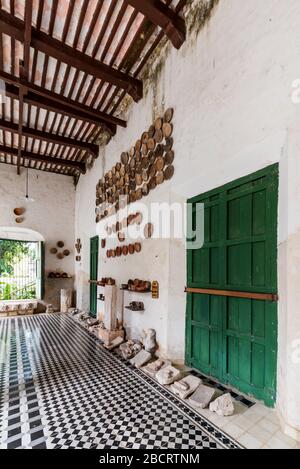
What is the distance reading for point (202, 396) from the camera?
8.03 ft

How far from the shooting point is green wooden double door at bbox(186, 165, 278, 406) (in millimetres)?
2355

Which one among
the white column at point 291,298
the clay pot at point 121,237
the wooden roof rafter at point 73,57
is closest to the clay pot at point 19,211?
the wooden roof rafter at point 73,57

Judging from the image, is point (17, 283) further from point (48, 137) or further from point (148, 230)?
point (148, 230)

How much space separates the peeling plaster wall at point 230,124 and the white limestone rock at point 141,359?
0.27 m

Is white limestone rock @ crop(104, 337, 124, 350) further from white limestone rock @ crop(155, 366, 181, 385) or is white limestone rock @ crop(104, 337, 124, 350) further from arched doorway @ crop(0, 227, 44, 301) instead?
arched doorway @ crop(0, 227, 44, 301)

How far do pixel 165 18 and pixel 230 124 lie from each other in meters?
2.01

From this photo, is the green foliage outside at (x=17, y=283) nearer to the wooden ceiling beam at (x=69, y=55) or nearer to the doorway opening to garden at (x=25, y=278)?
the doorway opening to garden at (x=25, y=278)

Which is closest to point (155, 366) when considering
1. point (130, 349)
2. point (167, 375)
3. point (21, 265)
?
point (167, 375)

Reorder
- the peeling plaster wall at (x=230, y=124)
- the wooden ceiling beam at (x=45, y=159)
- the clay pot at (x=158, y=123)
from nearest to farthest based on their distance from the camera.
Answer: the peeling plaster wall at (x=230, y=124) → the clay pot at (x=158, y=123) → the wooden ceiling beam at (x=45, y=159)

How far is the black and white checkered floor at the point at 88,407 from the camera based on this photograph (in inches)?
74.5

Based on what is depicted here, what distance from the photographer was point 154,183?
394 centimetres

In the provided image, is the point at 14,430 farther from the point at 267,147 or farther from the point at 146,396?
the point at 267,147

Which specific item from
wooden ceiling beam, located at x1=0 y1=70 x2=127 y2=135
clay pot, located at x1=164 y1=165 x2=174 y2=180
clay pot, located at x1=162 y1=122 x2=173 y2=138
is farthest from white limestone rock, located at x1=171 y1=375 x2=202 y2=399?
wooden ceiling beam, located at x1=0 y1=70 x2=127 y2=135

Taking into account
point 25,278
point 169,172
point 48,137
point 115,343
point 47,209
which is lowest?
point 115,343
